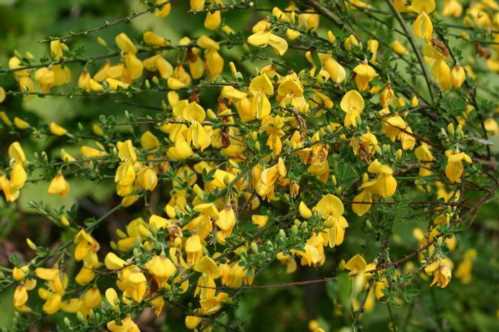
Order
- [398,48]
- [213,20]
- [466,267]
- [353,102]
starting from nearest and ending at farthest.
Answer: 1. [353,102]
2. [213,20]
3. [398,48]
4. [466,267]

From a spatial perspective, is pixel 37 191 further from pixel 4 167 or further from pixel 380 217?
pixel 380 217

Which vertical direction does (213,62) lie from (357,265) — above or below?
above

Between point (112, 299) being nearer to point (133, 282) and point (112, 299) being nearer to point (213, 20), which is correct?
point (133, 282)

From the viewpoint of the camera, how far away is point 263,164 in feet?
4.82

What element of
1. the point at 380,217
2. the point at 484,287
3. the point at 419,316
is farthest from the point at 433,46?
the point at 484,287

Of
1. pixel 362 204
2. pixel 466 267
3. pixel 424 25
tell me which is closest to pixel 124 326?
pixel 362 204

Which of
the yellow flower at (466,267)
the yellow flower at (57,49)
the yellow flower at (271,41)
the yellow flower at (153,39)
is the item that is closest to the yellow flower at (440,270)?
the yellow flower at (271,41)

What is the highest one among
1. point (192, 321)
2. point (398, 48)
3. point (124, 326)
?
point (398, 48)

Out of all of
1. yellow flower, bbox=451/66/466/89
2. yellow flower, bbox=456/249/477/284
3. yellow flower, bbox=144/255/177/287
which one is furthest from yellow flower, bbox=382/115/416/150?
yellow flower, bbox=456/249/477/284

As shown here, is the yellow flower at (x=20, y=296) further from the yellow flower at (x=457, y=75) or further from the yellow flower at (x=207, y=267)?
the yellow flower at (x=457, y=75)

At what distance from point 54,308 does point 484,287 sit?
1515 millimetres

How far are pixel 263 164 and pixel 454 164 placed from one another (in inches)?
12.0

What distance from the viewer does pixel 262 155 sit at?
4.85 feet

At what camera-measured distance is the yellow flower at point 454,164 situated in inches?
58.7
